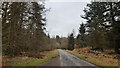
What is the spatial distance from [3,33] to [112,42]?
23048 millimetres

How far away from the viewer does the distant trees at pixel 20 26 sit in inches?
586

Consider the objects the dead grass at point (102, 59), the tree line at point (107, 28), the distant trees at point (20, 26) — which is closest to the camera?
the distant trees at point (20, 26)

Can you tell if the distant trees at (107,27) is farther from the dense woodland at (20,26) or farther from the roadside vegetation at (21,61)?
the roadside vegetation at (21,61)

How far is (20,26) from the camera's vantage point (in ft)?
72.0

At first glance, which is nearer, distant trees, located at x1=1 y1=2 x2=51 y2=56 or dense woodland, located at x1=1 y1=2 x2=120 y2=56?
distant trees, located at x1=1 y1=2 x2=51 y2=56

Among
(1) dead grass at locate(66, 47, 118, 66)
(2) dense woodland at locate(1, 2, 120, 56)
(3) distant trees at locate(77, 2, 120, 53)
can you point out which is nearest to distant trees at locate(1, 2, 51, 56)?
(2) dense woodland at locate(1, 2, 120, 56)

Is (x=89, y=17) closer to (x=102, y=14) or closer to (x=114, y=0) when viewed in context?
(x=102, y=14)

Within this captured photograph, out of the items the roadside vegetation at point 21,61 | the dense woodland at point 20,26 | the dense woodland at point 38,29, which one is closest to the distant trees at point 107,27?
the dense woodland at point 38,29

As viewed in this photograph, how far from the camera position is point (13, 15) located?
15.8 m

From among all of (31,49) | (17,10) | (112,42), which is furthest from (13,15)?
(112,42)

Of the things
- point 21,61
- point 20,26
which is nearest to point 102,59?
point 21,61

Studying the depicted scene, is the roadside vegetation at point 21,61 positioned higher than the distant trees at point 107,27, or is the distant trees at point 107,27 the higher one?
the distant trees at point 107,27

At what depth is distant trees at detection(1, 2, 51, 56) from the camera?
1488 centimetres

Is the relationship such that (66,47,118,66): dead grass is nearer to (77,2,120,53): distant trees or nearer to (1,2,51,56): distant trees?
(77,2,120,53): distant trees
